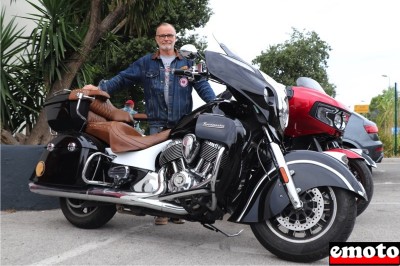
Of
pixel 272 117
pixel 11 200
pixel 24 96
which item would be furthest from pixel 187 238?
pixel 24 96

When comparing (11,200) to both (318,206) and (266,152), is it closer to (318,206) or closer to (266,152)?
(266,152)

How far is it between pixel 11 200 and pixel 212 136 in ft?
9.95

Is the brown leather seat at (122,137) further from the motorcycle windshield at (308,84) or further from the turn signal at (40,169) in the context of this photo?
the motorcycle windshield at (308,84)

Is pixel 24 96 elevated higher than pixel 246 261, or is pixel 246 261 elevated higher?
pixel 24 96

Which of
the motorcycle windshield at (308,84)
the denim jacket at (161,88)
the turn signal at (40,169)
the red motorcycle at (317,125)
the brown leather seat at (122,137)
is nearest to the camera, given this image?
the brown leather seat at (122,137)

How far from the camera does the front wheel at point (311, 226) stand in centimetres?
332

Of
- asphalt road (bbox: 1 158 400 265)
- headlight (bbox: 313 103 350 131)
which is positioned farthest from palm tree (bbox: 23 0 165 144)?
headlight (bbox: 313 103 350 131)

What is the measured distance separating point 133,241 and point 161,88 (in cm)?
155

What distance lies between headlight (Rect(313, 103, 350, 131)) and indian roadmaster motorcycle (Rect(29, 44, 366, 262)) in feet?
3.50

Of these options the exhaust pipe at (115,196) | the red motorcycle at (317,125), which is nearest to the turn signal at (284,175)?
the exhaust pipe at (115,196)

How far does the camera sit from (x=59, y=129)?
4.59m

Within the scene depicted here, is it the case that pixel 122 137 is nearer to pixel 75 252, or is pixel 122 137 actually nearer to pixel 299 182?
pixel 75 252

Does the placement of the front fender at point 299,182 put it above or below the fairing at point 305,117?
below

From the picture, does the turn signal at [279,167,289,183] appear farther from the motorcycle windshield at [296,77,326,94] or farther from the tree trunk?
the tree trunk
